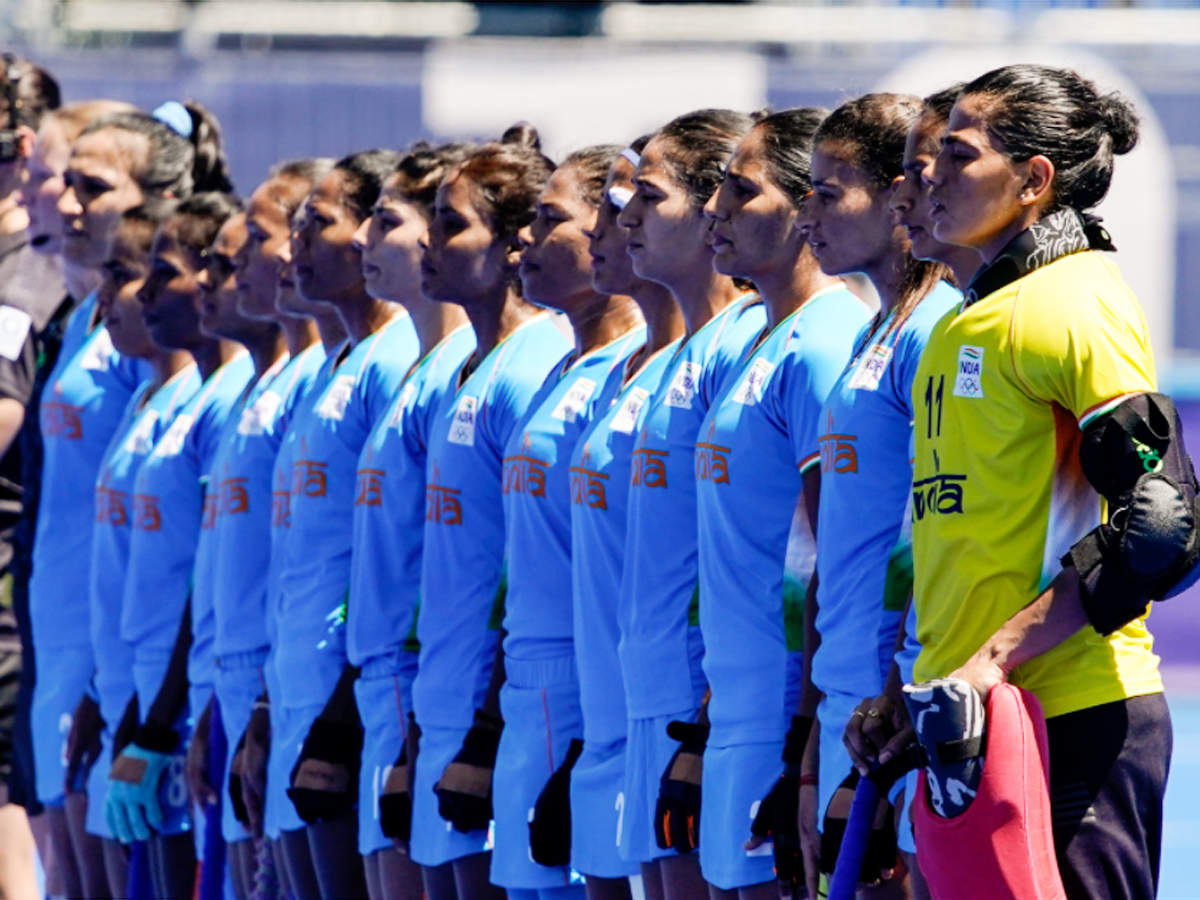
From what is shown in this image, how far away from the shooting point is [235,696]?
533 centimetres

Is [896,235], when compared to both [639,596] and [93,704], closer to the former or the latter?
[639,596]

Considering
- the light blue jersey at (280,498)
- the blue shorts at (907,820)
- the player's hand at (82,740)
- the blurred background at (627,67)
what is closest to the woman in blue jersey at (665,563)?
the blue shorts at (907,820)

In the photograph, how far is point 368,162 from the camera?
5.29m

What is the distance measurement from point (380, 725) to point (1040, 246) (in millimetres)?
2214

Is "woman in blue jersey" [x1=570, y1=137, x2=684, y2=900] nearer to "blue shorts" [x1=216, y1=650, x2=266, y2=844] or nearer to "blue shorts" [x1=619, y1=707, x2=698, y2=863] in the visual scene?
"blue shorts" [x1=619, y1=707, x2=698, y2=863]

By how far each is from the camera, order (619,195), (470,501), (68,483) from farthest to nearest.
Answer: (68,483) → (470,501) → (619,195)

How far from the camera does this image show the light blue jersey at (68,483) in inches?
244

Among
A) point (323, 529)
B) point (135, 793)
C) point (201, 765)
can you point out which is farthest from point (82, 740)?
point (323, 529)

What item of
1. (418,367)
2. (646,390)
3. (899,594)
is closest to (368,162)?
(418,367)

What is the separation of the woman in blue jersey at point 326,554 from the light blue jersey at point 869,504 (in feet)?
5.39

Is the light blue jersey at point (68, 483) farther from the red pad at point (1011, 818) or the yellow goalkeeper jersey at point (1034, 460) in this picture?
the red pad at point (1011, 818)

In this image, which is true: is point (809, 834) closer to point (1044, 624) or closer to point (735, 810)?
point (735, 810)

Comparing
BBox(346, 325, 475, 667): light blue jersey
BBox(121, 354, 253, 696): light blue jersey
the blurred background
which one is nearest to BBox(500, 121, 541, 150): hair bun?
BBox(346, 325, 475, 667): light blue jersey

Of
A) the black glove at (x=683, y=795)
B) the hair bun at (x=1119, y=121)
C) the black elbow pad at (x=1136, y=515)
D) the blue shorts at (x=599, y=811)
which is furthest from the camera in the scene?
the blue shorts at (x=599, y=811)
